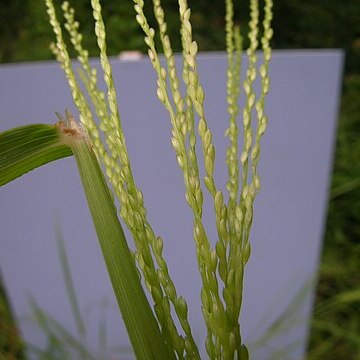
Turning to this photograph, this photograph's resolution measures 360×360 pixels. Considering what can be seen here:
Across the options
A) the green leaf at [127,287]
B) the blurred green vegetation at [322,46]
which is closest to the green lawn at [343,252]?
the blurred green vegetation at [322,46]

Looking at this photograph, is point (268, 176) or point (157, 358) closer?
point (157, 358)

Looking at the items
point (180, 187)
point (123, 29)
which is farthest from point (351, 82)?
point (180, 187)

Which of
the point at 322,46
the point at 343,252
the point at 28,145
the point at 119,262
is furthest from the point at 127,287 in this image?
the point at 322,46

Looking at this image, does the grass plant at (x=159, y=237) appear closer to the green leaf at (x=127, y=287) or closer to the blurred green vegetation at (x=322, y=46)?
the green leaf at (x=127, y=287)

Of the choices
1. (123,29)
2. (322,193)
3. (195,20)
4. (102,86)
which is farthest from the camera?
(195,20)

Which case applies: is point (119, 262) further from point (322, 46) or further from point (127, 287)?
point (322, 46)

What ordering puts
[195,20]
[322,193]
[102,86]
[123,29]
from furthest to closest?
[195,20]
[123,29]
[322,193]
[102,86]

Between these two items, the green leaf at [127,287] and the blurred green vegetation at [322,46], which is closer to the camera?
the green leaf at [127,287]

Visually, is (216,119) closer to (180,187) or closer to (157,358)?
(180,187)
